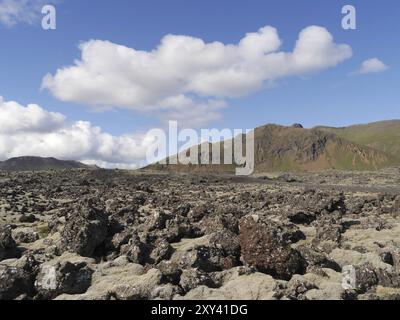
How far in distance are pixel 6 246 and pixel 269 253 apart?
36.6 feet

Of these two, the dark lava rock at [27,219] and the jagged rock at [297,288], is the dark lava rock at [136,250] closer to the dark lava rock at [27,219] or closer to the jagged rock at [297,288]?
the jagged rock at [297,288]

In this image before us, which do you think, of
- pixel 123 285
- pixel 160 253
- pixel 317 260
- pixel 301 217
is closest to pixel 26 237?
pixel 160 253

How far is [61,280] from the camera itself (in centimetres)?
1505

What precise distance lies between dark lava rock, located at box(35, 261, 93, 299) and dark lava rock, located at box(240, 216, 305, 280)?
5.68 metres

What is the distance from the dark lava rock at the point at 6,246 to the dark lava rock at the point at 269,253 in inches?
391

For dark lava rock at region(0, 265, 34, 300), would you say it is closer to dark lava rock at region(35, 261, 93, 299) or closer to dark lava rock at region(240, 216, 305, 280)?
dark lava rock at region(35, 261, 93, 299)

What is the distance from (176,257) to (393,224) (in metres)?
14.2

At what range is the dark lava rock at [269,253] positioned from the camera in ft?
52.5

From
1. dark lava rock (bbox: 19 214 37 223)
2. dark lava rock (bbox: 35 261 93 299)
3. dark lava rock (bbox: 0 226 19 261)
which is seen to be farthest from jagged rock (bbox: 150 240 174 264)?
dark lava rock (bbox: 19 214 37 223)

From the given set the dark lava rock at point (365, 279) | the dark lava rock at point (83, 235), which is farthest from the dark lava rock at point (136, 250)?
the dark lava rock at point (365, 279)

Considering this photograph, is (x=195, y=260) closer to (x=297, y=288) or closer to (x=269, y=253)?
(x=269, y=253)

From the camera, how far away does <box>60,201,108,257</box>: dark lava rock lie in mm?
18734
